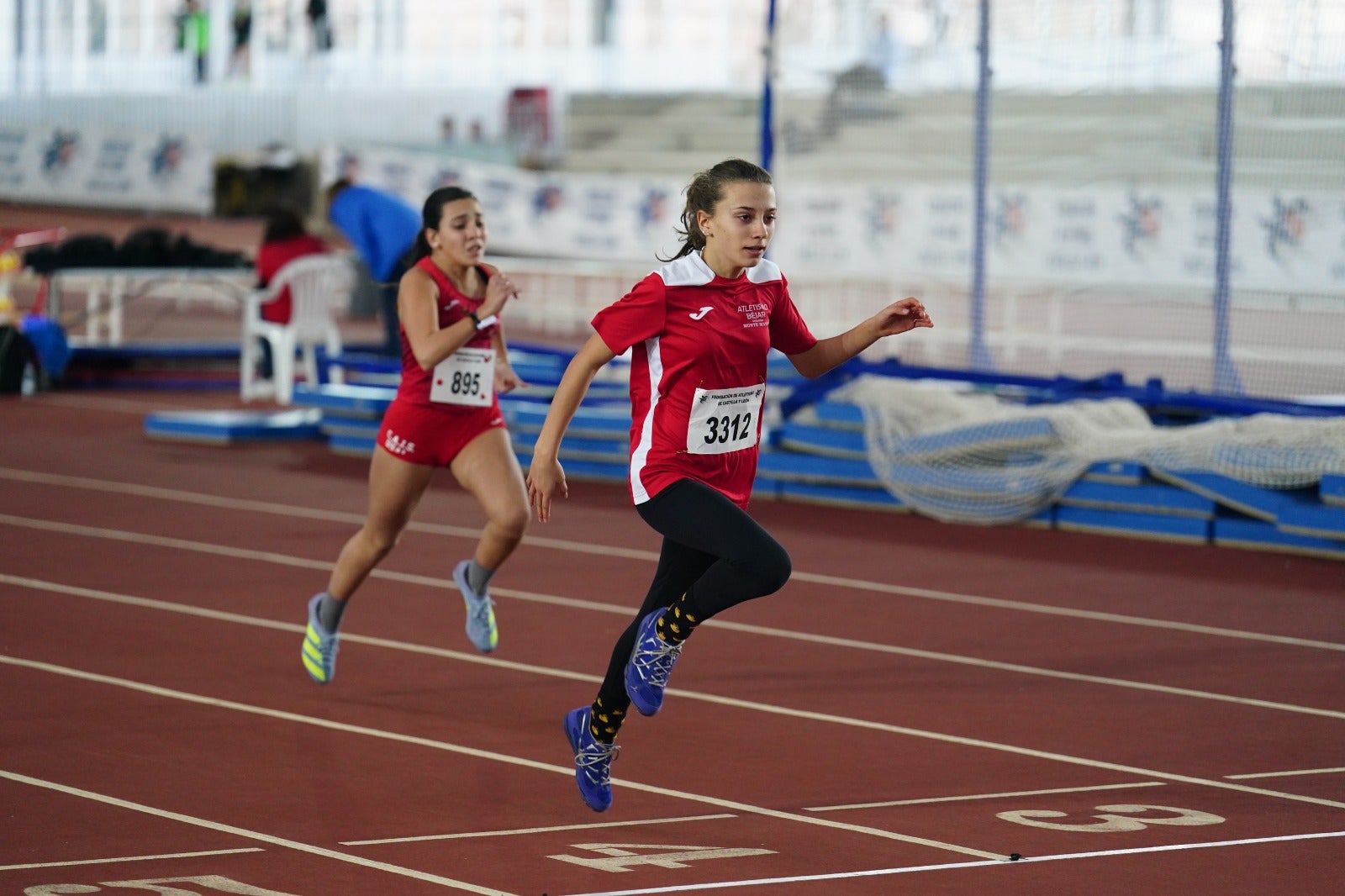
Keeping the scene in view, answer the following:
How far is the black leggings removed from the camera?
4.88 meters

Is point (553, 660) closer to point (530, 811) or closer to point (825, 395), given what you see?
point (530, 811)

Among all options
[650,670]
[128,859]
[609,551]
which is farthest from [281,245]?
[650,670]

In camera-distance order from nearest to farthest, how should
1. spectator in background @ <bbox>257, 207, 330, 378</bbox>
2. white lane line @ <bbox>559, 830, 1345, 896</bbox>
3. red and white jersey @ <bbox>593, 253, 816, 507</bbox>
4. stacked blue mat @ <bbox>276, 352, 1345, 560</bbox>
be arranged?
white lane line @ <bbox>559, 830, 1345, 896</bbox>, red and white jersey @ <bbox>593, 253, 816, 507</bbox>, stacked blue mat @ <bbox>276, 352, 1345, 560</bbox>, spectator in background @ <bbox>257, 207, 330, 378</bbox>

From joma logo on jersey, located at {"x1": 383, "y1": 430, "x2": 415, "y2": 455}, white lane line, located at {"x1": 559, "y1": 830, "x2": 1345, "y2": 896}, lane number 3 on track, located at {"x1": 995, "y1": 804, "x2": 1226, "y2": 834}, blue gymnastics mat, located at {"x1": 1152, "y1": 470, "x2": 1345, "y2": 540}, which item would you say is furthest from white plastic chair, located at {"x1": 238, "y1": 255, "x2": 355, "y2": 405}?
white lane line, located at {"x1": 559, "y1": 830, "x2": 1345, "y2": 896}

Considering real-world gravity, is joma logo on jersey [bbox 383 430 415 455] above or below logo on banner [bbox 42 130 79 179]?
below

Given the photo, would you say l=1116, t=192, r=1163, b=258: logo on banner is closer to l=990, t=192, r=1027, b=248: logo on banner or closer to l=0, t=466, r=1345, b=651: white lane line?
l=990, t=192, r=1027, b=248: logo on banner

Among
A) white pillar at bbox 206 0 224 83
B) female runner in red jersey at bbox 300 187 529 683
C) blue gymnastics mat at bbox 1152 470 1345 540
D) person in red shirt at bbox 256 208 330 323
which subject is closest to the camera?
female runner in red jersey at bbox 300 187 529 683

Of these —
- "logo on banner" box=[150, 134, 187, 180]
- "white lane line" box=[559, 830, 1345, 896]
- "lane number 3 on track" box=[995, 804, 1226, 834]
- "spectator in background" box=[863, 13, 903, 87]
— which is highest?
"logo on banner" box=[150, 134, 187, 180]

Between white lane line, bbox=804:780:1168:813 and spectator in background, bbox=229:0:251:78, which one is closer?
white lane line, bbox=804:780:1168:813

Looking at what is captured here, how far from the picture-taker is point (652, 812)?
5414mm

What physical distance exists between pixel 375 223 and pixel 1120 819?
10.1m

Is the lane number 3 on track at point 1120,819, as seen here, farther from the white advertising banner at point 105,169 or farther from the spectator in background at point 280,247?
the white advertising banner at point 105,169

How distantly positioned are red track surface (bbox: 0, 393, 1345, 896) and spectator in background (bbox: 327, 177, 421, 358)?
374cm

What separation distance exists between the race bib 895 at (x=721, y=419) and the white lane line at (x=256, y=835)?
1.30 meters
